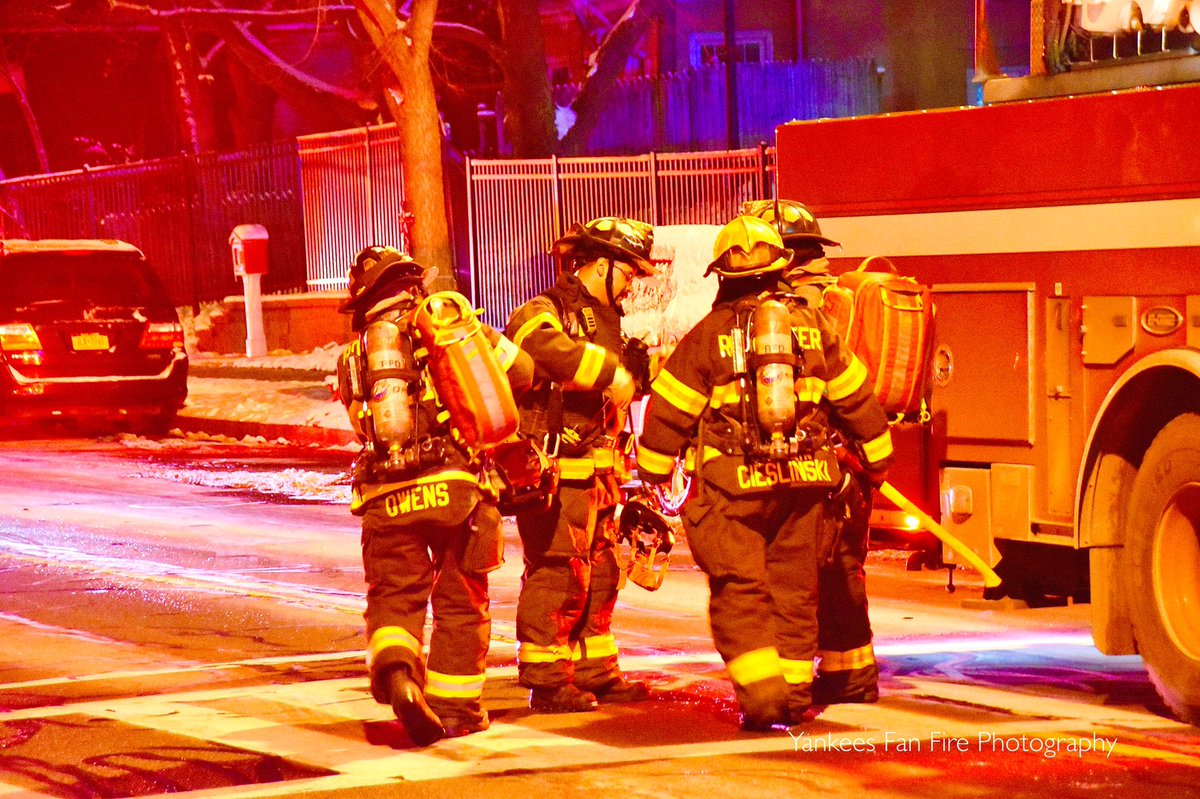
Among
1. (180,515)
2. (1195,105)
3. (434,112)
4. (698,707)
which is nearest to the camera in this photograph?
(1195,105)

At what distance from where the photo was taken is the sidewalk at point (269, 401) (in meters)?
17.0

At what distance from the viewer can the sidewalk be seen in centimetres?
1700

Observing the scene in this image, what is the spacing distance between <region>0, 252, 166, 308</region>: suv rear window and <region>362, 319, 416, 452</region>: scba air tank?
11.0m

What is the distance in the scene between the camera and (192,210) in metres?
25.7

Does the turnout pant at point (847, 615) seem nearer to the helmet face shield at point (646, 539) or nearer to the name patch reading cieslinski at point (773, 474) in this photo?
the name patch reading cieslinski at point (773, 474)

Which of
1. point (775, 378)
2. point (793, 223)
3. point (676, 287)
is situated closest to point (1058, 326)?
point (793, 223)

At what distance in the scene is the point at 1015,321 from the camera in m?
6.74

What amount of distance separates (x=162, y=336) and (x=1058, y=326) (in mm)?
11864

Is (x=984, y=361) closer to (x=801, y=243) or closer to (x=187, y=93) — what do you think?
(x=801, y=243)

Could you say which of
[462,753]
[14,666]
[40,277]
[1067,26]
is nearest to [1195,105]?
[1067,26]

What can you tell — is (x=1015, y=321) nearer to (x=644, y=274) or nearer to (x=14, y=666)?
(x=644, y=274)

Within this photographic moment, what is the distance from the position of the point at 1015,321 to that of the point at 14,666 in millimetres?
4394

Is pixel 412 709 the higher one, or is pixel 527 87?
pixel 527 87

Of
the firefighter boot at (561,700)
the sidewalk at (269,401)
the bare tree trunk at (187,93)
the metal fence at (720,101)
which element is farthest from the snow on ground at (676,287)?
the bare tree trunk at (187,93)
